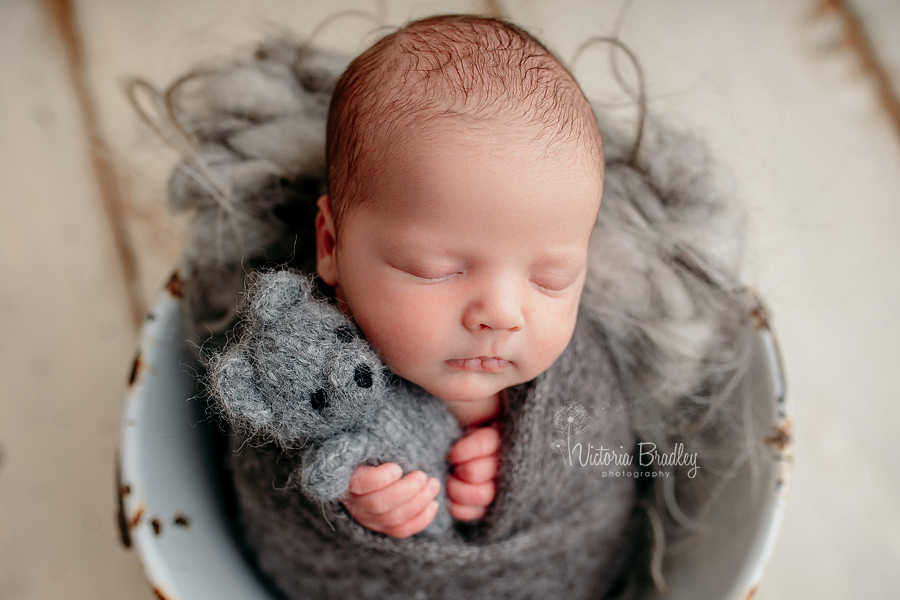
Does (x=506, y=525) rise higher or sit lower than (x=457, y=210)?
lower

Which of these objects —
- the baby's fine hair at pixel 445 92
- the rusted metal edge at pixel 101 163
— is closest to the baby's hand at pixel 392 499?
the baby's fine hair at pixel 445 92

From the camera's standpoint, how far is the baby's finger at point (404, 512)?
0.61 metres

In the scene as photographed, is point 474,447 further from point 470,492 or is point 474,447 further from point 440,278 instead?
point 440,278

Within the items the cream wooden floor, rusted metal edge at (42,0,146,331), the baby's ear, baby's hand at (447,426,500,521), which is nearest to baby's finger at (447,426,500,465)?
baby's hand at (447,426,500,521)

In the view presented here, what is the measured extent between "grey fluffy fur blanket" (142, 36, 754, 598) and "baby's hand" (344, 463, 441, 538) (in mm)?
110

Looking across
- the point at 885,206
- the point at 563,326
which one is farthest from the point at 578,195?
the point at 885,206

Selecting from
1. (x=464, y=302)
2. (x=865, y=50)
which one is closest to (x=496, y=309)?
(x=464, y=302)

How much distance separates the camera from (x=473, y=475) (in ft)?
2.21

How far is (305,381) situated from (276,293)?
0.08 m

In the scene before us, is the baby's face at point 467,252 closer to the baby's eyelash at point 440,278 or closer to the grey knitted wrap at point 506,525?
the baby's eyelash at point 440,278

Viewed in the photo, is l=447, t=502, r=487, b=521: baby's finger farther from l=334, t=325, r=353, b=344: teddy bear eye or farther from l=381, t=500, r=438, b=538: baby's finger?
l=334, t=325, r=353, b=344: teddy bear eye

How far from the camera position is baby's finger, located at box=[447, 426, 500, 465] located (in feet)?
2.24

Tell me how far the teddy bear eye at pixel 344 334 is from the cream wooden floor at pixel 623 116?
1.54 ft

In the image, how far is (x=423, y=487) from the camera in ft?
2.04
